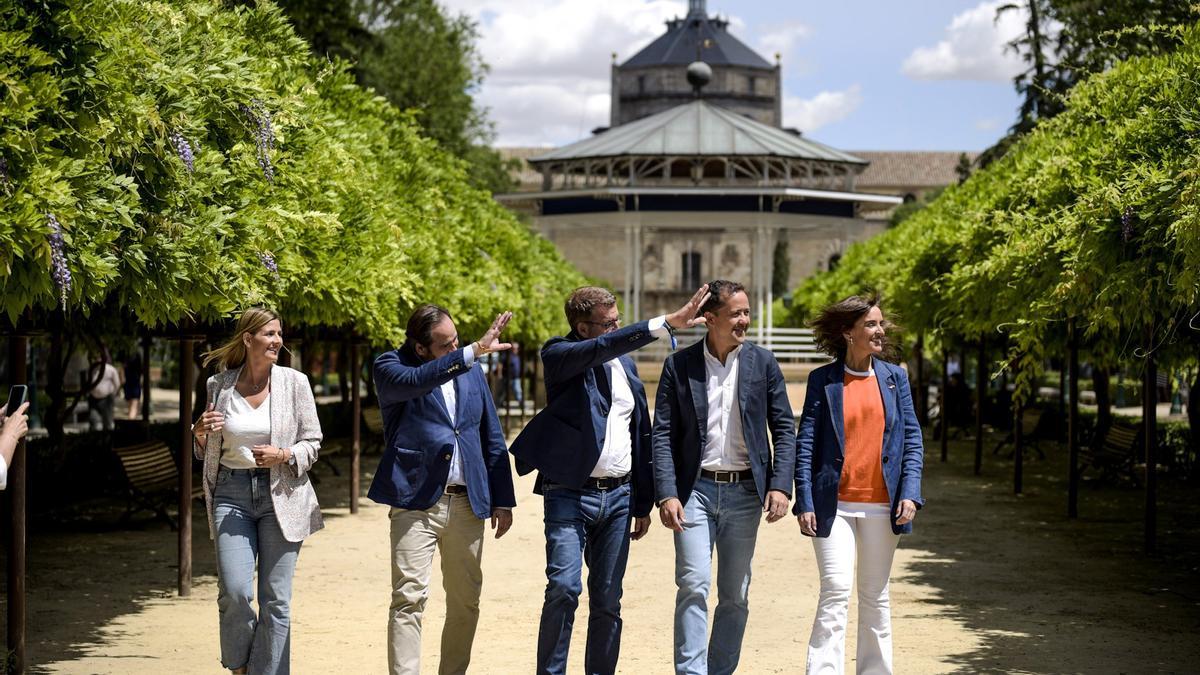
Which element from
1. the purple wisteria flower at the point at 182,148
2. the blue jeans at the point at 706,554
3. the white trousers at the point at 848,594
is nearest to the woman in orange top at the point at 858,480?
the white trousers at the point at 848,594

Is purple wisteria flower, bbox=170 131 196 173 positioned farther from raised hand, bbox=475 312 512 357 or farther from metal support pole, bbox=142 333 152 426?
metal support pole, bbox=142 333 152 426

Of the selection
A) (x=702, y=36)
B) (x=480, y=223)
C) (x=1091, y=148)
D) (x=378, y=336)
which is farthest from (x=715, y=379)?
(x=702, y=36)

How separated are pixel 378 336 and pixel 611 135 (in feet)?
179

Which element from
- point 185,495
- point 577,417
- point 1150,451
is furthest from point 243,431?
point 1150,451

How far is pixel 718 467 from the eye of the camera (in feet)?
24.3

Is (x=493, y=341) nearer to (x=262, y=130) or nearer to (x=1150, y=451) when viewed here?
(x=262, y=130)

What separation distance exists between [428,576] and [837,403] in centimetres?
202

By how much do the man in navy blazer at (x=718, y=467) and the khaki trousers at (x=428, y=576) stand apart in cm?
94

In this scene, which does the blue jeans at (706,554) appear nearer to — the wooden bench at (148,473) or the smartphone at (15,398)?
the smartphone at (15,398)

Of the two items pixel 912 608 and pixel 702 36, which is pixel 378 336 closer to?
pixel 912 608

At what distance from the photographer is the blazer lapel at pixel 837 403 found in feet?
24.5

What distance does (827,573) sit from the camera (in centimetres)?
738

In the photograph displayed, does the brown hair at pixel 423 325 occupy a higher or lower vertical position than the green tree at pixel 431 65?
lower

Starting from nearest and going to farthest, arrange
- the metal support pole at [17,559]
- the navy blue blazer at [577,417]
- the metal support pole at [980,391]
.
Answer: the navy blue blazer at [577,417] → the metal support pole at [17,559] → the metal support pole at [980,391]
